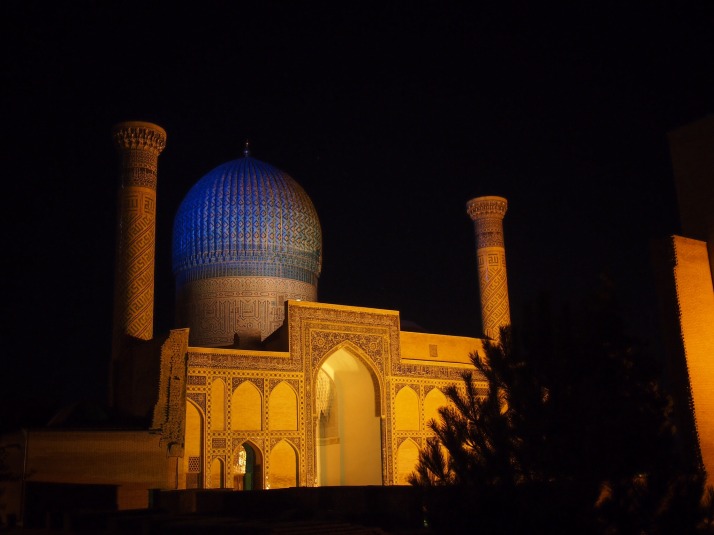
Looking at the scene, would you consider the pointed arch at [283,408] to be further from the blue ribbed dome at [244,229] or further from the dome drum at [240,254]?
the blue ribbed dome at [244,229]

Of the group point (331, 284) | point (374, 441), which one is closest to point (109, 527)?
point (374, 441)

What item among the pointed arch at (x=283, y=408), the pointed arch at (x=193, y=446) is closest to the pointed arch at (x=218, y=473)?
the pointed arch at (x=193, y=446)

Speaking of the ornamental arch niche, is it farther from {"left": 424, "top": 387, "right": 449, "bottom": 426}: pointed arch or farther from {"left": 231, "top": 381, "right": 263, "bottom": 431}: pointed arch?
{"left": 424, "top": 387, "right": 449, "bottom": 426}: pointed arch

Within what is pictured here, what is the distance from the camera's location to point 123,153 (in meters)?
16.2

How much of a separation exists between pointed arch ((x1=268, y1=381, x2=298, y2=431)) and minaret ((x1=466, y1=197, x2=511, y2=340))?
559cm

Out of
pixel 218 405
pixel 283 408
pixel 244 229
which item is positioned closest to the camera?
pixel 218 405

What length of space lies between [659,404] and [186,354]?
9.92 metres

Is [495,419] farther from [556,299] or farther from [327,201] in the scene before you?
[327,201]

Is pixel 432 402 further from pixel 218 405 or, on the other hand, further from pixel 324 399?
pixel 218 405

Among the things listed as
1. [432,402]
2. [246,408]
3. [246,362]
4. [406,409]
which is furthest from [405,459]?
[246,362]

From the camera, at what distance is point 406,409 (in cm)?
1631

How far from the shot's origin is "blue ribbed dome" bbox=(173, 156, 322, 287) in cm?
1806

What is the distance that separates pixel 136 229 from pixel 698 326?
1041cm

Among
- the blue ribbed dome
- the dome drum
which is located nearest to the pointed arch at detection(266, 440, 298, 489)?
the dome drum
